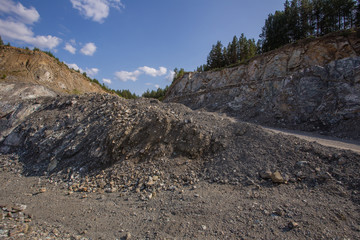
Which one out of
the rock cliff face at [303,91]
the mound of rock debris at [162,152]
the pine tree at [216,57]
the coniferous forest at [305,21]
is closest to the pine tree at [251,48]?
the coniferous forest at [305,21]

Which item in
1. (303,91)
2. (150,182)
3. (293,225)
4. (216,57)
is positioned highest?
(216,57)

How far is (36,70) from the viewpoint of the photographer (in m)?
21.3

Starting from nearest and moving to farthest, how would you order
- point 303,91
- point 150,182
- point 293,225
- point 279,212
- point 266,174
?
1. point 293,225
2. point 279,212
3. point 266,174
4. point 150,182
5. point 303,91

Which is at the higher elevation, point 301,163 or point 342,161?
point 342,161

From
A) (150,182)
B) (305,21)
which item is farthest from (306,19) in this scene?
(150,182)

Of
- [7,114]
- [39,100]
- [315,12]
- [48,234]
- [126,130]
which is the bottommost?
[48,234]

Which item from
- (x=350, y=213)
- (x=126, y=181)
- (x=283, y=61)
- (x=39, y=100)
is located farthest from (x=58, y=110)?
(x=283, y=61)

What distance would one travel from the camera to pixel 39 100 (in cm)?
1266

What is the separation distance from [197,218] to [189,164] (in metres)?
2.25

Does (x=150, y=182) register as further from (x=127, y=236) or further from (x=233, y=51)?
(x=233, y=51)

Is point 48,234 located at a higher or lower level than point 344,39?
lower

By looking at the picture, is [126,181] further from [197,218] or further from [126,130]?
[197,218]

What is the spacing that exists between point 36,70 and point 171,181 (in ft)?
80.4

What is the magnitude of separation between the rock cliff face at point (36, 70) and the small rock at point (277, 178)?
65.9 feet
